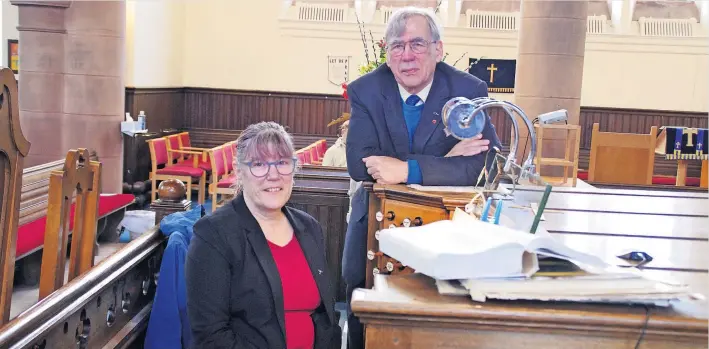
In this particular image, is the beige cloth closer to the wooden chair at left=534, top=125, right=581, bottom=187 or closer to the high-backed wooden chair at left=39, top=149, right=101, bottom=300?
the wooden chair at left=534, top=125, right=581, bottom=187

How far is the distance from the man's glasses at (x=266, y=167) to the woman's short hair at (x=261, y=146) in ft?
0.05

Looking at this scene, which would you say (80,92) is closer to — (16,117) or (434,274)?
(16,117)

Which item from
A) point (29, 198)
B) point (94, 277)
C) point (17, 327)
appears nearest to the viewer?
point (17, 327)

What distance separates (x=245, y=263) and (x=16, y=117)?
2.75 feet

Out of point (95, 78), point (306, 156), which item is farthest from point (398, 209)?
point (95, 78)

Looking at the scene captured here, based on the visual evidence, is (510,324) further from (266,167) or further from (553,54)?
(553,54)

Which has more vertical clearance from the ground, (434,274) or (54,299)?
(434,274)

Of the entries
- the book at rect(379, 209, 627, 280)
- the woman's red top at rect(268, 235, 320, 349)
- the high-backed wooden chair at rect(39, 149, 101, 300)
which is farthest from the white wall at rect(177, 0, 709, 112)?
the book at rect(379, 209, 627, 280)

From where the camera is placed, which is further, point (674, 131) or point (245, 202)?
point (674, 131)

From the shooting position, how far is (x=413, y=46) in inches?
114

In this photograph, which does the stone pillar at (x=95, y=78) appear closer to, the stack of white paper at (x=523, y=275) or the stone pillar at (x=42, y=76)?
the stone pillar at (x=42, y=76)

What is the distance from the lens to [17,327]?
211 cm

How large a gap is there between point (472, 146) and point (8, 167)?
5.07ft

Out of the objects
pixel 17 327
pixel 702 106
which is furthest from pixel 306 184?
pixel 702 106
